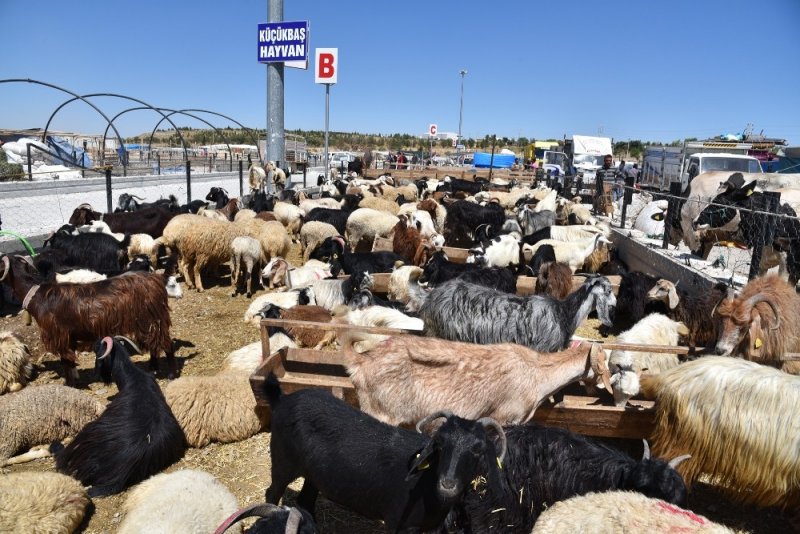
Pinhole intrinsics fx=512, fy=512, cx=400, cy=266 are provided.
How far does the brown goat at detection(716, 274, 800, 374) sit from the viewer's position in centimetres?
432

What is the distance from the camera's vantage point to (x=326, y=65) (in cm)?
2145

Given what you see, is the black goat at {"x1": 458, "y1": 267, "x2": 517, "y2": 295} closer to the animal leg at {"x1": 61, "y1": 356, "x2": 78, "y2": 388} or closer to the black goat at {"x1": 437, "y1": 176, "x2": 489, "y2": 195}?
the animal leg at {"x1": 61, "y1": 356, "x2": 78, "y2": 388}

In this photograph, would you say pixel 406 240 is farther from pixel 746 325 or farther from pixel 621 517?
pixel 621 517

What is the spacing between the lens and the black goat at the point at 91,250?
9016mm

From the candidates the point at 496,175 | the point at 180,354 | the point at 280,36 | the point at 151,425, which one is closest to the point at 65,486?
the point at 151,425

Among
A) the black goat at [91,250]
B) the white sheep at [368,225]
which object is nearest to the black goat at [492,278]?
the white sheep at [368,225]

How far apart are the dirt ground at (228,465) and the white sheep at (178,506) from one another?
20.1 inches

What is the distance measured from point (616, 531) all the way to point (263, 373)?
2918 mm

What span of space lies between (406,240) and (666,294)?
538cm

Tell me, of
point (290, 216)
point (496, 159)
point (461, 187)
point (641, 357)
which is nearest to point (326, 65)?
point (461, 187)

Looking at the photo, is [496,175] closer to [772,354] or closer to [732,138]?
[732,138]

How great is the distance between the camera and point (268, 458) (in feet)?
15.3

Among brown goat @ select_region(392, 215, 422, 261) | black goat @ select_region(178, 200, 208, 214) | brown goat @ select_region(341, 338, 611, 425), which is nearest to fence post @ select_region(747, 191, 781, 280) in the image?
brown goat @ select_region(341, 338, 611, 425)

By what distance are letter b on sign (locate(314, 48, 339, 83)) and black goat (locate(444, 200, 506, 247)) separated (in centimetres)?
1053
